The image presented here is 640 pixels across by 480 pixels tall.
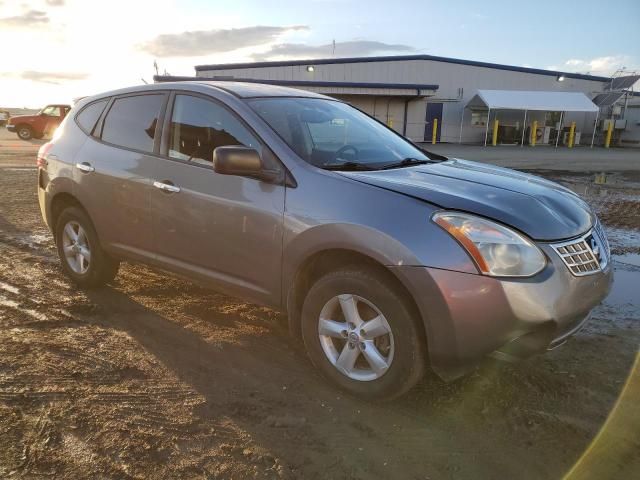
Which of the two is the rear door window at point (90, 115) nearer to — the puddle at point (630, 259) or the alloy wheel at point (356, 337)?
the alloy wheel at point (356, 337)

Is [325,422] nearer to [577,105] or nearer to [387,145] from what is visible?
[387,145]

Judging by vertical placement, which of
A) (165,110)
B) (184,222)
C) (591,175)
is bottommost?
(591,175)

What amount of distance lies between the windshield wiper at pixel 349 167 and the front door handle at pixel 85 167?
7.37 feet

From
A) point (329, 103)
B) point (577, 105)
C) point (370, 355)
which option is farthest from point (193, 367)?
point (577, 105)

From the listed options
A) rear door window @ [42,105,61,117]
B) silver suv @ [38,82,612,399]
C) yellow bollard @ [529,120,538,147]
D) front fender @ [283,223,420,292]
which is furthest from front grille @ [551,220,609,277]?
yellow bollard @ [529,120,538,147]

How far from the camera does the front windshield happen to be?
3.33 metres

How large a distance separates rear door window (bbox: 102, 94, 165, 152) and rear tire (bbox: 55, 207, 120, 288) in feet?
2.59

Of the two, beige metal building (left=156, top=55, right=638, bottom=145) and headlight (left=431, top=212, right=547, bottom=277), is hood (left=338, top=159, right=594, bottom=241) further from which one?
beige metal building (left=156, top=55, right=638, bottom=145)

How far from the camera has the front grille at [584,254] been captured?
2633 millimetres

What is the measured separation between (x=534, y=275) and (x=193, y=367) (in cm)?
217

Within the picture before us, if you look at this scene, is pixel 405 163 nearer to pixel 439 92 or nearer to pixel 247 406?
pixel 247 406

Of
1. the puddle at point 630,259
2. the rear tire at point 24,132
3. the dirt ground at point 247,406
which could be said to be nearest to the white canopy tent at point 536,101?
the puddle at point 630,259

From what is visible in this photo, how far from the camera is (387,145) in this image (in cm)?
393

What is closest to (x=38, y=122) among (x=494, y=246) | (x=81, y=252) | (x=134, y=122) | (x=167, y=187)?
(x=81, y=252)
